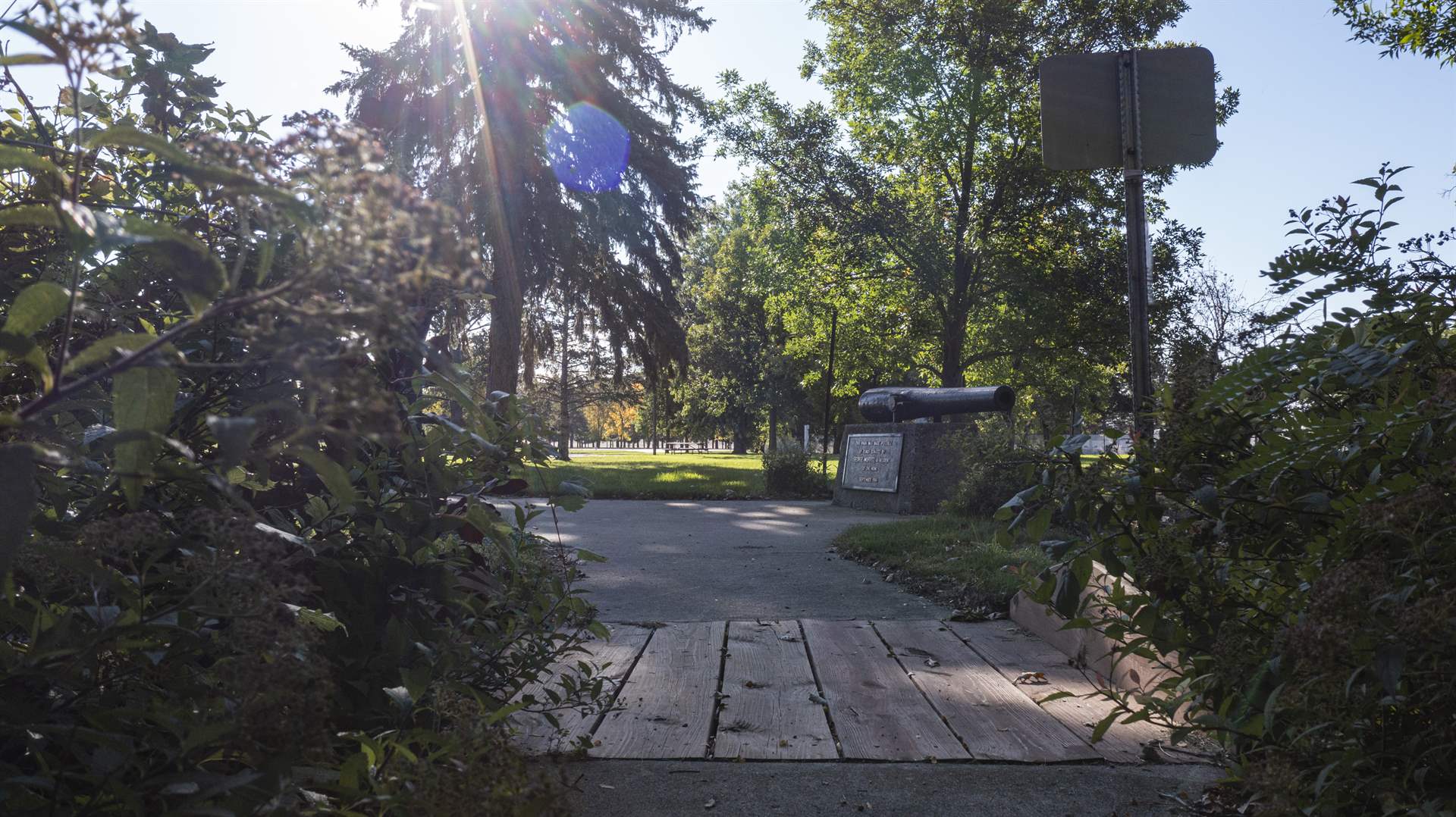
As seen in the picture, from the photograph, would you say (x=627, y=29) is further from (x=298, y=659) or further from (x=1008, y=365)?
(x=298, y=659)

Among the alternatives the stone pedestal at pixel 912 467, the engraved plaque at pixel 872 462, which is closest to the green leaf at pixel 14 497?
the stone pedestal at pixel 912 467

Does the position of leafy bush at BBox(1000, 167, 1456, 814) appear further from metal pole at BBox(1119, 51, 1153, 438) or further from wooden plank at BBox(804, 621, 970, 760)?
metal pole at BBox(1119, 51, 1153, 438)

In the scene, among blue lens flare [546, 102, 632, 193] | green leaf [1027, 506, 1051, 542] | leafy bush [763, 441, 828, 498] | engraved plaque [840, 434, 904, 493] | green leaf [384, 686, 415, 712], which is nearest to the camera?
green leaf [384, 686, 415, 712]

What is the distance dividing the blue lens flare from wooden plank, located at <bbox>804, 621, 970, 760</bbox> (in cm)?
1705

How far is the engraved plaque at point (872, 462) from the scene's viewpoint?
508 inches

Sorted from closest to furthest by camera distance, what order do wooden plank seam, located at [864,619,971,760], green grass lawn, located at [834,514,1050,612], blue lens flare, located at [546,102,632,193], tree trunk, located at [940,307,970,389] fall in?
wooden plank seam, located at [864,619,971,760] → green grass lawn, located at [834,514,1050,612] → blue lens flare, located at [546,102,632,193] → tree trunk, located at [940,307,970,389]

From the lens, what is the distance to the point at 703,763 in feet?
8.35

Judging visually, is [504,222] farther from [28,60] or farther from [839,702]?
[28,60]

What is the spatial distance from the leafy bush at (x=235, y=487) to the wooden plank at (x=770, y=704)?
1.78 ft

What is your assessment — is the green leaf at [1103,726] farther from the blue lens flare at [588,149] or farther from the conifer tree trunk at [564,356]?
the blue lens flare at [588,149]

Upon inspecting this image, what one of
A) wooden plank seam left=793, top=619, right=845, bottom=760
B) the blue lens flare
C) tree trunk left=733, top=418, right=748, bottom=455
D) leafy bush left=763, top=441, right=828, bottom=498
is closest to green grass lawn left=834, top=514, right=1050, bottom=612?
wooden plank seam left=793, top=619, right=845, bottom=760

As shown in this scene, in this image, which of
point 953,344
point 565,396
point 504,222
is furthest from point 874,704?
point 953,344

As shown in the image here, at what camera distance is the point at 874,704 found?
3123mm

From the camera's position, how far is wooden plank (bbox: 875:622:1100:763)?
264 cm
